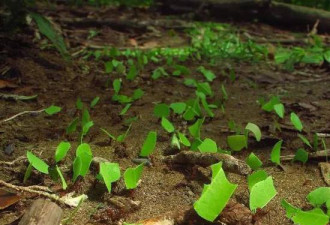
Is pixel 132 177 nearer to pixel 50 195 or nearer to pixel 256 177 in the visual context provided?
pixel 50 195

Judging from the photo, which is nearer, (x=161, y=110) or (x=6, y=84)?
(x=161, y=110)

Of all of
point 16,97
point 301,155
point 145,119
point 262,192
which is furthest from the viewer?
point 16,97

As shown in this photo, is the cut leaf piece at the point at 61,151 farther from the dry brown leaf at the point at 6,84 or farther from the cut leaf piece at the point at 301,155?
the dry brown leaf at the point at 6,84

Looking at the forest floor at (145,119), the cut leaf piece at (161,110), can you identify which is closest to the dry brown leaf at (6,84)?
the forest floor at (145,119)

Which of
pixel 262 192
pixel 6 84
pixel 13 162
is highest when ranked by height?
pixel 262 192

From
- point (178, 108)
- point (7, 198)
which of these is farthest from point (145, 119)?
point (7, 198)

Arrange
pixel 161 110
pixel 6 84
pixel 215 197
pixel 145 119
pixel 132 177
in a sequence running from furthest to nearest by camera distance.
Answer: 1. pixel 6 84
2. pixel 145 119
3. pixel 161 110
4. pixel 132 177
5. pixel 215 197

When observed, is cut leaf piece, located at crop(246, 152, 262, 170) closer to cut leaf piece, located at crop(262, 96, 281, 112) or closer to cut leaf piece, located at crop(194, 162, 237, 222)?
cut leaf piece, located at crop(194, 162, 237, 222)
